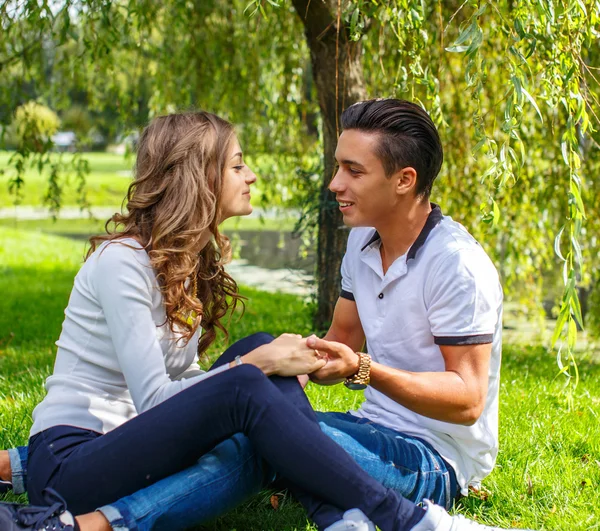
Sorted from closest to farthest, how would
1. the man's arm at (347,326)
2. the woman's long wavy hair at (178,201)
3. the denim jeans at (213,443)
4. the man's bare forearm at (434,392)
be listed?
the denim jeans at (213,443) < the man's bare forearm at (434,392) < the woman's long wavy hair at (178,201) < the man's arm at (347,326)

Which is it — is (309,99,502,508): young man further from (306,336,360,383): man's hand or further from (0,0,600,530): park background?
(0,0,600,530): park background

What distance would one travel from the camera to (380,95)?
182 inches

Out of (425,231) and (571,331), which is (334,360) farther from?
(571,331)

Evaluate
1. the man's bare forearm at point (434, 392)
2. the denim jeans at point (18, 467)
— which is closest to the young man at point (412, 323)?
the man's bare forearm at point (434, 392)

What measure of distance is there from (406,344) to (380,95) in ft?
8.60

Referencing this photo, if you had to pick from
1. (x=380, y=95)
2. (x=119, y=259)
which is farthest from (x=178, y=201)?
(x=380, y=95)

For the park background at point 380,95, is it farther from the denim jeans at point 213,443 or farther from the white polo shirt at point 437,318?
the denim jeans at point 213,443

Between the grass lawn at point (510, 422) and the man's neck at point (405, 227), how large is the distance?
0.79m

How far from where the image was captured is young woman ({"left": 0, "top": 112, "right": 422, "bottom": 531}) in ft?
6.40

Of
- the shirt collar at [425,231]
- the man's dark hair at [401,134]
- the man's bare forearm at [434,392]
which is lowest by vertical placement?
the man's bare forearm at [434,392]

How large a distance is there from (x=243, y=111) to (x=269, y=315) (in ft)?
4.86

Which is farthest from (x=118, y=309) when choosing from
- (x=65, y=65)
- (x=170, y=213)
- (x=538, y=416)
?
(x=65, y=65)

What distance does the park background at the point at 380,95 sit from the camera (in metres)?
2.62

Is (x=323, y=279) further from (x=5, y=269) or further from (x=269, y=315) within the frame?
(x=5, y=269)
